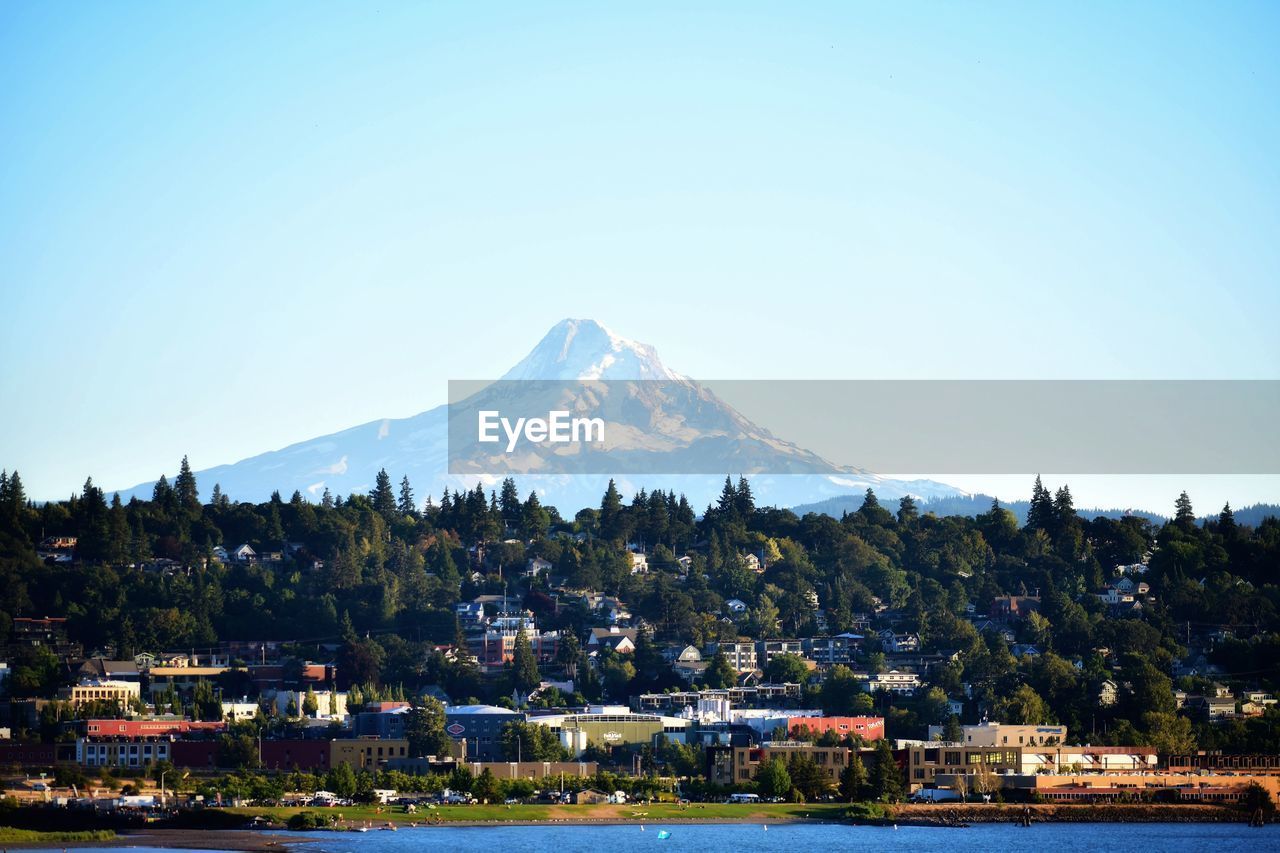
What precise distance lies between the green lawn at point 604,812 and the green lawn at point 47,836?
42.1 ft

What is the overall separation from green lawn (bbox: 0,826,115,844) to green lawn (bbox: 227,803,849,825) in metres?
12.8

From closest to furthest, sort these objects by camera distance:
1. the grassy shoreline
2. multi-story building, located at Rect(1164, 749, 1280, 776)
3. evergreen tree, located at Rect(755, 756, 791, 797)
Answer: the grassy shoreline, evergreen tree, located at Rect(755, 756, 791, 797), multi-story building, located at Rect(1164, 749, 1280, 776)

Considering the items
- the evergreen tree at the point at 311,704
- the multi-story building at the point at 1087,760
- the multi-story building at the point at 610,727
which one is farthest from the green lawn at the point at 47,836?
the multi-story building at the point at 1087,760

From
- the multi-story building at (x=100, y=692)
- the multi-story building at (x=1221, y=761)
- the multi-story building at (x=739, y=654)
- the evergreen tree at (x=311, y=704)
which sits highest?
the multi-story building at (x=739, y=654)

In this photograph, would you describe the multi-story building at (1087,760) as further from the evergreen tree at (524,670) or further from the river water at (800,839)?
the evergreen tree at (524,670)

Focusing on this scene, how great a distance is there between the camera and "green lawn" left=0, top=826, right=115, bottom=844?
119125 millimetres

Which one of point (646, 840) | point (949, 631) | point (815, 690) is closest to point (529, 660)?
point (815, 690)

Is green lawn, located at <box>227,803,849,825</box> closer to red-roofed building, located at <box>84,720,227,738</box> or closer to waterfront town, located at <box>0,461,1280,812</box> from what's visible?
waterfront town, located at <box>0,461,1280,812</box>

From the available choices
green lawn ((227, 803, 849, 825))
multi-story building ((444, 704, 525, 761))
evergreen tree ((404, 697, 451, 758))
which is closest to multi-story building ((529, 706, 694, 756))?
multi-story building ((444, 704, 525, 761))

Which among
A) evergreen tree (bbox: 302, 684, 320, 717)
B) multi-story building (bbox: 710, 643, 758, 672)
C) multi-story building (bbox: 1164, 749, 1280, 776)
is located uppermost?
multi-story building (bbox: 710, 643, 758, 672)

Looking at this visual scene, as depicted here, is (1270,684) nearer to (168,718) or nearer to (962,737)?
(962,737)

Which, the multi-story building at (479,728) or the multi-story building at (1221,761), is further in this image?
the multi-story building at (479,728)

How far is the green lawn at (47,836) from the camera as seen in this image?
119 metres

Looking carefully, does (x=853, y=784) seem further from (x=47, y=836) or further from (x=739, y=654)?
(x=739, y=654)
